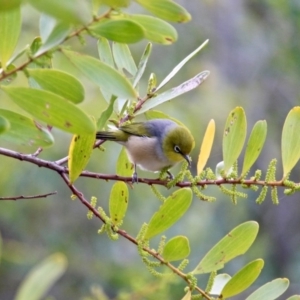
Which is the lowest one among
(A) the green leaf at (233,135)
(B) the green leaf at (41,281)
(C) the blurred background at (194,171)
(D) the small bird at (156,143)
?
(C) the blurred background at (194,171)

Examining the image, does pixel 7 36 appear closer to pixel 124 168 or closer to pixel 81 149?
pixel 81 149

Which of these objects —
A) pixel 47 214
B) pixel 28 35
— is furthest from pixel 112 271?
pixel 28 35

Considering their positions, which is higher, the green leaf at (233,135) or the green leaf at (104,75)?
the green leaf at (104,75)

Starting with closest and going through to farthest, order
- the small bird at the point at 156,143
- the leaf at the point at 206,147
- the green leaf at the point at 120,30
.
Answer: the green leaf at the point at 120,30 < the leaf at the point at 206,147 < the small bird at the point at 156,143

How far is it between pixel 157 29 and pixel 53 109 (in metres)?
→ 0.24

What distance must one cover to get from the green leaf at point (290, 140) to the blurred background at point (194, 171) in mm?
2540

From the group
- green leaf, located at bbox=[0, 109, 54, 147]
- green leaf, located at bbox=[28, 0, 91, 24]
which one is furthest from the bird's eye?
green leaf, located at bbox=[28, 0, 91, 24]

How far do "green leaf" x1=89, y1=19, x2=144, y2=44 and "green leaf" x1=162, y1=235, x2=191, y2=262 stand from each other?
22.0 inches

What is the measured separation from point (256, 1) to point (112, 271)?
3.85 m

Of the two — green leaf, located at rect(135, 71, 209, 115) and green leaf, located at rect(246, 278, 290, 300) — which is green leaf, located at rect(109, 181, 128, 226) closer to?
green leaf, located at rect(135, 71, 209, 115)

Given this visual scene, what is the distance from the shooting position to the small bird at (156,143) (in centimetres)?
257

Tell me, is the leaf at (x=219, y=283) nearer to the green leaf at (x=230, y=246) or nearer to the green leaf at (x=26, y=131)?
the green leaf at (x=230, y=246)

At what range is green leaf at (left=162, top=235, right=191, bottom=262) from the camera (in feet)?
4.40

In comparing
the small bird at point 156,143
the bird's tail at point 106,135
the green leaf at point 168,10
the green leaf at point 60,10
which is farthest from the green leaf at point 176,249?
the small bird at point 156,143
